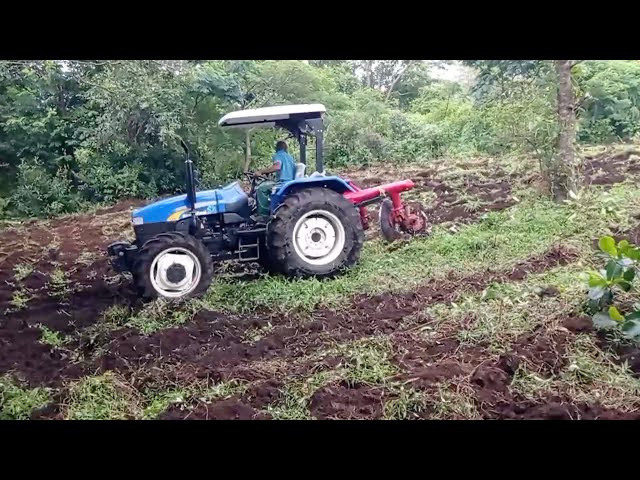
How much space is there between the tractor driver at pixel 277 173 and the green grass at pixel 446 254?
21.5 inches

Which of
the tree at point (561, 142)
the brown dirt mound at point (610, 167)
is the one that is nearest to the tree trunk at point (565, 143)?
the tree at point (561, 142)

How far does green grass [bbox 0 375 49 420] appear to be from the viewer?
2920 millimetres

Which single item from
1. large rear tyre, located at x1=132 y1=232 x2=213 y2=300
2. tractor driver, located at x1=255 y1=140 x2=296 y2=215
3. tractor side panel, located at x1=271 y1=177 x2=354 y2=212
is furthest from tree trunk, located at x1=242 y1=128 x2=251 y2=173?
large rear tyre, located at x1=132 y1=232 x2=213 y2=300

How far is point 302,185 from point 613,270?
219 centimetres

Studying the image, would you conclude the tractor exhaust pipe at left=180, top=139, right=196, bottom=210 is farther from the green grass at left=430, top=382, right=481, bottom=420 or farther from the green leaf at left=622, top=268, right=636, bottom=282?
the green leaf at left=622, top=268, right=636, bottom=282

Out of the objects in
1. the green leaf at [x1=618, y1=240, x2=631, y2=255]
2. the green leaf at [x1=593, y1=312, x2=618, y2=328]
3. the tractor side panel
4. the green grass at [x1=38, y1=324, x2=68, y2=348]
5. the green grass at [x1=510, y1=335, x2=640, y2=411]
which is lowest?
the green grass at [x1=510, y1=335, x2=640, y2=411]

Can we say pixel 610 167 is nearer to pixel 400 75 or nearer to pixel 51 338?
pixel 400 75

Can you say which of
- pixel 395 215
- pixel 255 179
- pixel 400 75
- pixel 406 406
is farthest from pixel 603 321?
pixel 400 75

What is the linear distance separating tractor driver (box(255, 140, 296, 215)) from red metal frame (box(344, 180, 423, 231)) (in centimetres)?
47

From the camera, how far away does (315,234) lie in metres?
4.61

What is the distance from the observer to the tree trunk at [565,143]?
19.3 feet

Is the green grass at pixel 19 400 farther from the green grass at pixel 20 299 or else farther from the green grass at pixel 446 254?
the green grass at pixel 20 299
